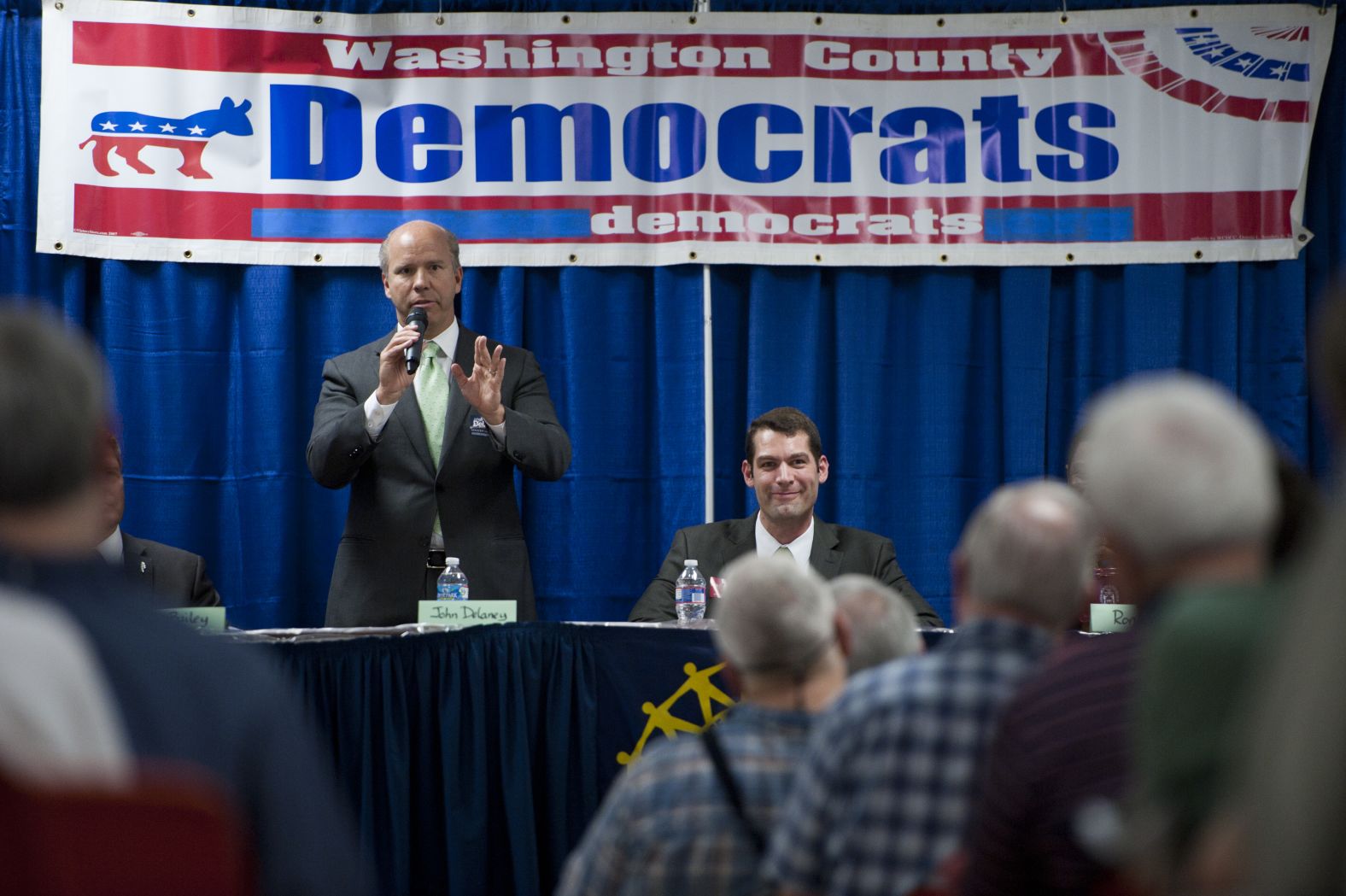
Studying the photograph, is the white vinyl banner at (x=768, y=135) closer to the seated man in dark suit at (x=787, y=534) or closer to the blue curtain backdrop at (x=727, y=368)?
the blue curtain backdrop at (x=727, y=368)

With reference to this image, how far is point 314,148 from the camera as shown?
478 centimetres

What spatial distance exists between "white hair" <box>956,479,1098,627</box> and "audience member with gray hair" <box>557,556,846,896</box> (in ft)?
0.97

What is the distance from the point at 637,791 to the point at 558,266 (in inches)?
132

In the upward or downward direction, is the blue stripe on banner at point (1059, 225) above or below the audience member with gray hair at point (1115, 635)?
above

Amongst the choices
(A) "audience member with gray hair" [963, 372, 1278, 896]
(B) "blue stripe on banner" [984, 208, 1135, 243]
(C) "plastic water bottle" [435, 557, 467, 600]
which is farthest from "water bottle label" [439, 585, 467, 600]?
(A) "audience member with gray hair" [963, 372, 1278, 896]

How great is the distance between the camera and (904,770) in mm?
1489

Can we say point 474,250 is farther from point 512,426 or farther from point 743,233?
point 512,426

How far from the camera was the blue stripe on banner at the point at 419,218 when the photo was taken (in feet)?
15.6

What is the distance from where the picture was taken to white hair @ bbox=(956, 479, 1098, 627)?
4.89ft

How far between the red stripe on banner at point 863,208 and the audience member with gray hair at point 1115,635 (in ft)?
11.9

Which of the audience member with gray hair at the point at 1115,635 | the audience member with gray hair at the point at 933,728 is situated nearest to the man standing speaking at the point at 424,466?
the audience member with gray hair at the point at 933,728

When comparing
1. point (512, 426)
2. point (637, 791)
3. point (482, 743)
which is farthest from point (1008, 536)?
point (512, 426)

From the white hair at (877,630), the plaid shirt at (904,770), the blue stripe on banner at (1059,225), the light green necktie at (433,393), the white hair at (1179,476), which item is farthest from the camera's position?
the blue stripe on banner at (1059,225)

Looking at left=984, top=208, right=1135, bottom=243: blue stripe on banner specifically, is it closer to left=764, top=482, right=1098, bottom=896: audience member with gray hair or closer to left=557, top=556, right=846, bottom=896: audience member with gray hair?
left=557, top=556, right=846, bottom=896: audience member with gray hair
